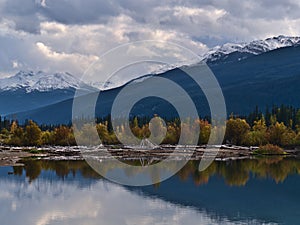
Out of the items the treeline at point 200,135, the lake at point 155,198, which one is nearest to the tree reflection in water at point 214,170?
the lake at point 155,198

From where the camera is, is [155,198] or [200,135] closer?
[155,198]

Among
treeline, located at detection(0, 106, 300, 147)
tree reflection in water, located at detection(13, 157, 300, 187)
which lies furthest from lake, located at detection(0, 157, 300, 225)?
treeline, located at detection(0, 106, 300, 147)

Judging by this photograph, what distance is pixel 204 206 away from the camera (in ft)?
125

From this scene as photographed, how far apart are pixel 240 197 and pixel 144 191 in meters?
8.48

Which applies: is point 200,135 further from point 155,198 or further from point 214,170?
point 155,198

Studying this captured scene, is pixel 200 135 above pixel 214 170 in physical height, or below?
above

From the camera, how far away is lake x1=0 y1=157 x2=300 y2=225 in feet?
111

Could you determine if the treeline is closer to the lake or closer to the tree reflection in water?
the tree reflection in water

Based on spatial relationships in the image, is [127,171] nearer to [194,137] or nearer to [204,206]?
[204,206]

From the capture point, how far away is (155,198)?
135ft

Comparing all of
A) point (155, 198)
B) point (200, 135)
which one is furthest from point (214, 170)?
point (200, 135)

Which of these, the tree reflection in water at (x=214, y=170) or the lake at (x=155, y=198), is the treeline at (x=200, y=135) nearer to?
the tree reflection in water at (x=214, y=170)

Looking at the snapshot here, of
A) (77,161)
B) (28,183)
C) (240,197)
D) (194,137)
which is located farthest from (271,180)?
(194,137)

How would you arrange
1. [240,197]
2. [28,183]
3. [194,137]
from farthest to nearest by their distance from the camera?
[194,137] < [28,183] < [240,197]
